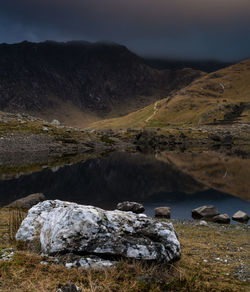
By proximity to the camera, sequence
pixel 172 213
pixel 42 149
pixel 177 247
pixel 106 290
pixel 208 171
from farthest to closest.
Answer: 1. pixel 42 149
2. pixel 208 171
3. pixel 172 213
4. pixel 177 247
5. pixel 106 290

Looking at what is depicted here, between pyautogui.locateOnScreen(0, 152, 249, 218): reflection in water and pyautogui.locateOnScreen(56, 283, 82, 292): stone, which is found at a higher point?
pyautogui.locateOnScreen(56, 283, 82, 292): stone

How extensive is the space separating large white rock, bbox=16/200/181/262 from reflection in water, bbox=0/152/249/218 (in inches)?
1139

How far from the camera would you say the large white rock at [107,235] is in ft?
33.7

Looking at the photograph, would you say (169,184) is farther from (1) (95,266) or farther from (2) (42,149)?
(2) (42,149)

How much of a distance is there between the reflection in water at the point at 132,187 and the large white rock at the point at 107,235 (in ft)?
94.9

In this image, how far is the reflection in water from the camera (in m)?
47.3

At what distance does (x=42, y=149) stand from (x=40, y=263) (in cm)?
11921

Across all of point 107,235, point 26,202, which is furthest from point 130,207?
point 107,235

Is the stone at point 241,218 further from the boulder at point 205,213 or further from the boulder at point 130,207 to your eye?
the boulder at point 130,207

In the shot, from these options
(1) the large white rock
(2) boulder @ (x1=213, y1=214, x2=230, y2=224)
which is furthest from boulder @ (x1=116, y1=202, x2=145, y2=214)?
(1) the large white rock

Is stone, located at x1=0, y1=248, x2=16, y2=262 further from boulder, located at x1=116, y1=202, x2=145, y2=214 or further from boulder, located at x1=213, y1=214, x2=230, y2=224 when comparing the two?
boulder, located at x1=213, y1=214, x2=230, y2=224

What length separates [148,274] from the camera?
9.36m

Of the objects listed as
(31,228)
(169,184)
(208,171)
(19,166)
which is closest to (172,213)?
(169,184)

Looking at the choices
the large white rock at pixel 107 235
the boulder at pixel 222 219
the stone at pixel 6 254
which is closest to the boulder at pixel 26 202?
the boulder at pixel 222 219
